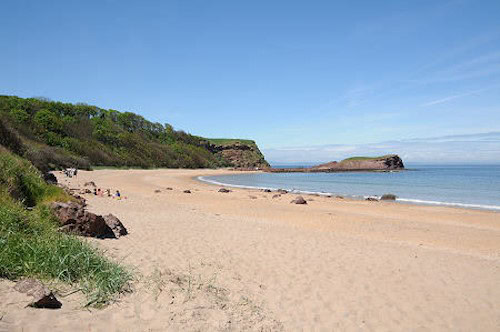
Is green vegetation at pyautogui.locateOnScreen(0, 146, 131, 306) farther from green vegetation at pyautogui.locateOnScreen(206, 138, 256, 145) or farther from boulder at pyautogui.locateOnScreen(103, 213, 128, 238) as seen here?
green vegetation at pyautogui.locateOnScreen(206, 138, 256, 145)

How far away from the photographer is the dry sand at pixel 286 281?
4094 millimetres

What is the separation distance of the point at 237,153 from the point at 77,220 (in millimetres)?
119525

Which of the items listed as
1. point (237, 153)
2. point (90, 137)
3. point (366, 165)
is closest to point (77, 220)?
point (90, 137)

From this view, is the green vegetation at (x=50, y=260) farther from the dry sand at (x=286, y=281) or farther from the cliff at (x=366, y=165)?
the cliff at (x=366, y=165)

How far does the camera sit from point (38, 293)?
3613mm

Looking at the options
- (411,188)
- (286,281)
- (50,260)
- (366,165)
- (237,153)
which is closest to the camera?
(50,260)

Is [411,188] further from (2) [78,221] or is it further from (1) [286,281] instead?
(2) [78,221]

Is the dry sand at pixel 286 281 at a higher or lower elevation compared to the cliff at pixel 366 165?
lower

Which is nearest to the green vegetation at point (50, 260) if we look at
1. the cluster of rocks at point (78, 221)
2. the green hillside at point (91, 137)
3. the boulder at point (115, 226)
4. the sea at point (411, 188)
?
the cluster of rocks at point (78, 221)

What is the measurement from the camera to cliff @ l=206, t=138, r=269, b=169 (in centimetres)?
12349

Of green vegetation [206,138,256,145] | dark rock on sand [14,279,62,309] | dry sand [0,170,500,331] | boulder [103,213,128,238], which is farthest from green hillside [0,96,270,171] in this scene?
dark rock on sand [14,279,62,309]

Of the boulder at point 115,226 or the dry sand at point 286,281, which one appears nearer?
the dry sand at point 286,281

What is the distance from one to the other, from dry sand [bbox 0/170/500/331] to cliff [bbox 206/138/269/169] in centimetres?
10984

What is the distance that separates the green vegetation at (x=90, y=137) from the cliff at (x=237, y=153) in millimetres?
17429
